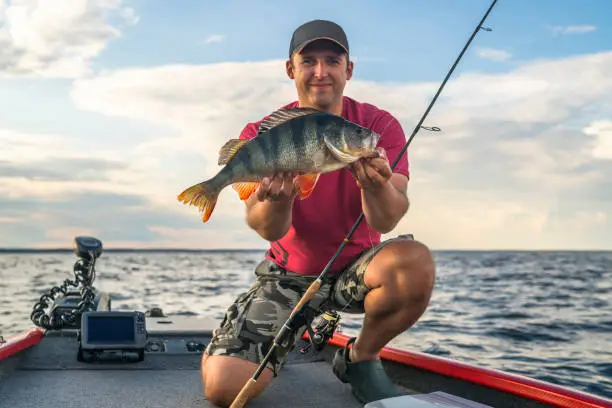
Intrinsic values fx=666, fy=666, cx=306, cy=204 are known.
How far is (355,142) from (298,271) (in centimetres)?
140

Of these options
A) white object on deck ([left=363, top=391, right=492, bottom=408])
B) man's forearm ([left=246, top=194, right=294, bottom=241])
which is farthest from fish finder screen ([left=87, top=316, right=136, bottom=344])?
white object on deck ([left=363, top=391, right=492, bottom=408])

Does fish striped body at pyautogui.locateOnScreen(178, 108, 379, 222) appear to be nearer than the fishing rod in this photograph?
Yes

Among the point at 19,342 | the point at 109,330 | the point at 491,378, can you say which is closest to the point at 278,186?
the point at 491,378

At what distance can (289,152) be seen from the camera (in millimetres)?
3164

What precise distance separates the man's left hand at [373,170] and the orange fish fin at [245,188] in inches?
20.9

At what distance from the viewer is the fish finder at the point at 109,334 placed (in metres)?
4.87

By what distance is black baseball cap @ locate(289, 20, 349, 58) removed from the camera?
3900 millimetres

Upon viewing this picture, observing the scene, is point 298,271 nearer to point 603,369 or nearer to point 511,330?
point 603,369

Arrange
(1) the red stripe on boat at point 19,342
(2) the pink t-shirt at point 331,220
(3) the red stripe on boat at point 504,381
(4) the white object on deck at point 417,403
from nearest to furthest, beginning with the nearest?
Answer: (4) the white object on deck at point 417,403 → (3) the red stripe on boat at point 504,381 → (2) the pink t-shirt at point 331,220 → (1) the red stripe on boat at point 19,342

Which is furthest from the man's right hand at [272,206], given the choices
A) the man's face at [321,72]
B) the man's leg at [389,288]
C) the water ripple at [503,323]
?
the water ripple at [503,323]

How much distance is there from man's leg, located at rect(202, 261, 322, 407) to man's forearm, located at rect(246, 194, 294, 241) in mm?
445

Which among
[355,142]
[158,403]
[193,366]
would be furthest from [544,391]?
[193,366]

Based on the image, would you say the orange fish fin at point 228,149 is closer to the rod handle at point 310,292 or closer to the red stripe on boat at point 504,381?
the rod handle at point 310,292

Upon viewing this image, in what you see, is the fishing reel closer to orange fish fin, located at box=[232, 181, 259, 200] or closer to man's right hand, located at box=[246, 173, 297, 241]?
man's right hand, located at box=[246, 173, 297, 241]
